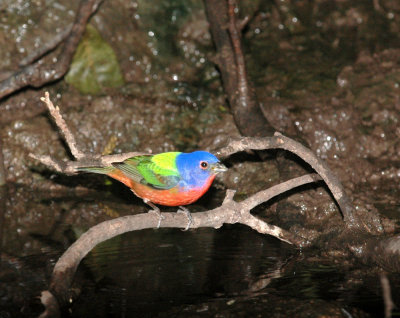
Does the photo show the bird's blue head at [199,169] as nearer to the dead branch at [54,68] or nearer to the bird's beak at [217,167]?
the bird's beak at [217,167]

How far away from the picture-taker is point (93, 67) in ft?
28.5

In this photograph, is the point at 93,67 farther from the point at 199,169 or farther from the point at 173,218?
the point at 173,218

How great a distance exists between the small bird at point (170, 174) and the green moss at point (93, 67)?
11.9 ft

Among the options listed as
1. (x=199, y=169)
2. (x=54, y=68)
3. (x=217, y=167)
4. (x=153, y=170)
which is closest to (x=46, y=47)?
(x=54, y=68)

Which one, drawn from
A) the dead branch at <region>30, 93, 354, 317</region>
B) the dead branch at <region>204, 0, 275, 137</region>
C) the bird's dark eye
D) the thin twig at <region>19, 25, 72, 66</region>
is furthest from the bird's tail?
the thin twig at <region>19, 25, 72, 66</region>

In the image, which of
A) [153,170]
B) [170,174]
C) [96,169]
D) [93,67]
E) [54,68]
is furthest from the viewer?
[93,67]

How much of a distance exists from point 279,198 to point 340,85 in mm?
2914

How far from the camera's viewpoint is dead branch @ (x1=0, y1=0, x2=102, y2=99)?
8016mm

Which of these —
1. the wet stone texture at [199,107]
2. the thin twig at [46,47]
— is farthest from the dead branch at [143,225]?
the thin twig at [46,47]

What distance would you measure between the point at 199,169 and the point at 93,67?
4516 mm

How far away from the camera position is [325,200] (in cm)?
Answer: 593

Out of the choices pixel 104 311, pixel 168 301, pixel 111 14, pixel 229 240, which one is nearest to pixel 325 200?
pixel 229 240

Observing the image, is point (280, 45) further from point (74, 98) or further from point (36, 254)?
point (36, 254)

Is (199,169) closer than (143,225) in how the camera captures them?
No
